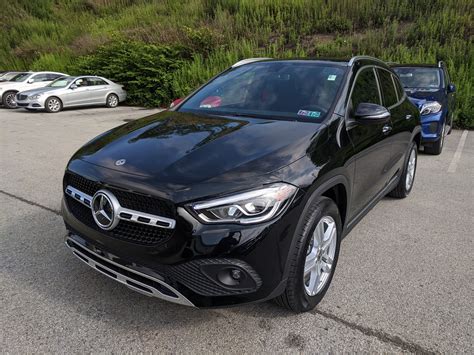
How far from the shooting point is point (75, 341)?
2.34 meters

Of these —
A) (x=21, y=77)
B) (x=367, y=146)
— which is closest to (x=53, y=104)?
(x=21, y=77)

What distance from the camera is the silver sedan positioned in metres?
14.9

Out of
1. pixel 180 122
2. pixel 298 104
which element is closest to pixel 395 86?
pixel 298 104

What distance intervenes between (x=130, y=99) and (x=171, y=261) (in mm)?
16855

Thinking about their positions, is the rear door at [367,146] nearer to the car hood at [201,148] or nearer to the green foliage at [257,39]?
the car hood at [201,148]

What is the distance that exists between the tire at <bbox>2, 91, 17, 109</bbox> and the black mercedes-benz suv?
1677 centimetres

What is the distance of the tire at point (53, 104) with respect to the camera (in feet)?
49.0

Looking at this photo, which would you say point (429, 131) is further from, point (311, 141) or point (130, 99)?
point (130, 99)

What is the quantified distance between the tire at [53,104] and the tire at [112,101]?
6.49 feet

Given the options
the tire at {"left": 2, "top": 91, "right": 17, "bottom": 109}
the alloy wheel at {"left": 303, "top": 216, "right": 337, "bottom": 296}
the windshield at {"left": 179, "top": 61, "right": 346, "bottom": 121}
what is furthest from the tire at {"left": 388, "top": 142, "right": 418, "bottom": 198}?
the tire at {"left": 2, "top": 91, "right": 17, "bottom": 109}

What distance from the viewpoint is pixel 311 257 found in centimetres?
251

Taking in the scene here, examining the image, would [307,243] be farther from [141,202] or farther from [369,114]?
[369,114]

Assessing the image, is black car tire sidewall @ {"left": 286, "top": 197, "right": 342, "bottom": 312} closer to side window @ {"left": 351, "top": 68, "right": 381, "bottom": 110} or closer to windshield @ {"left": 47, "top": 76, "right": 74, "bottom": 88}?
side window @ {"left": 351, "top": 68, "right": 381, "bottom": 110}

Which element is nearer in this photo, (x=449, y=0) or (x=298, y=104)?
(x=298, y=104)
